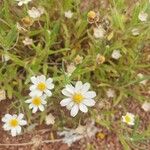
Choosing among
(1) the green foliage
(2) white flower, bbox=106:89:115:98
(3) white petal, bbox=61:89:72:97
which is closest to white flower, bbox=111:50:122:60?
(1) the green foliage

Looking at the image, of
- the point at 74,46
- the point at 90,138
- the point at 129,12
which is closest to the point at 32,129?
the point at 90,138

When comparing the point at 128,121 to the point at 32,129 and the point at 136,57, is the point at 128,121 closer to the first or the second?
the point at 136,57

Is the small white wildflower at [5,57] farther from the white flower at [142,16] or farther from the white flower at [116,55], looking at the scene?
the white flower at [142,16]

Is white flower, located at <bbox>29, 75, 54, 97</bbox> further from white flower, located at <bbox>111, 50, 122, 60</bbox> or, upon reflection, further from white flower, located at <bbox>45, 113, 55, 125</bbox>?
white flower, located at <bbox>111, 50, 122, 60</bbox>

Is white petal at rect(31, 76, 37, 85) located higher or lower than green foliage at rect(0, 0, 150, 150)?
lower

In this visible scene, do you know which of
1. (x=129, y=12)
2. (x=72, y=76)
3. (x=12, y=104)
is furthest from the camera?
(x=129, y=12)

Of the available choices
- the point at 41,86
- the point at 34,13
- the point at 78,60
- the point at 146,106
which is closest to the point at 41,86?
the point at 41,86

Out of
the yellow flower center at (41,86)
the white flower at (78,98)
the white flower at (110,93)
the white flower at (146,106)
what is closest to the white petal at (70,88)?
the white flower at (78,98)
